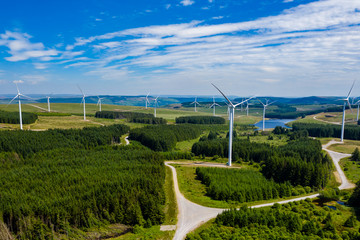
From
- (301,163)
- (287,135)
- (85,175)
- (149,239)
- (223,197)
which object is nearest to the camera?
(149,239)

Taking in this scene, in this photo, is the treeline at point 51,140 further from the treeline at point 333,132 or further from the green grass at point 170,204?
the treeline at point 333,132

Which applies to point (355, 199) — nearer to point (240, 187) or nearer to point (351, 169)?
point (240, 187)

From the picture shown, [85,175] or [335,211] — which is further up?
[85,175]

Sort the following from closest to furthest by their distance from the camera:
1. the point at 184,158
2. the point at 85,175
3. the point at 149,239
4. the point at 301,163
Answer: the point at 149,239, the point at 85,175, the point at 301,163, the point at 184,158

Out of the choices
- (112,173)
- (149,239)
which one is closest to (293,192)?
(149,239)

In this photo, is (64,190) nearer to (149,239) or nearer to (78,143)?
(149,239)

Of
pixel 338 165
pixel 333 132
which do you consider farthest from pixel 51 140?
pixel 333 132

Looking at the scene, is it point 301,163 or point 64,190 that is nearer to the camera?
point 64,190
